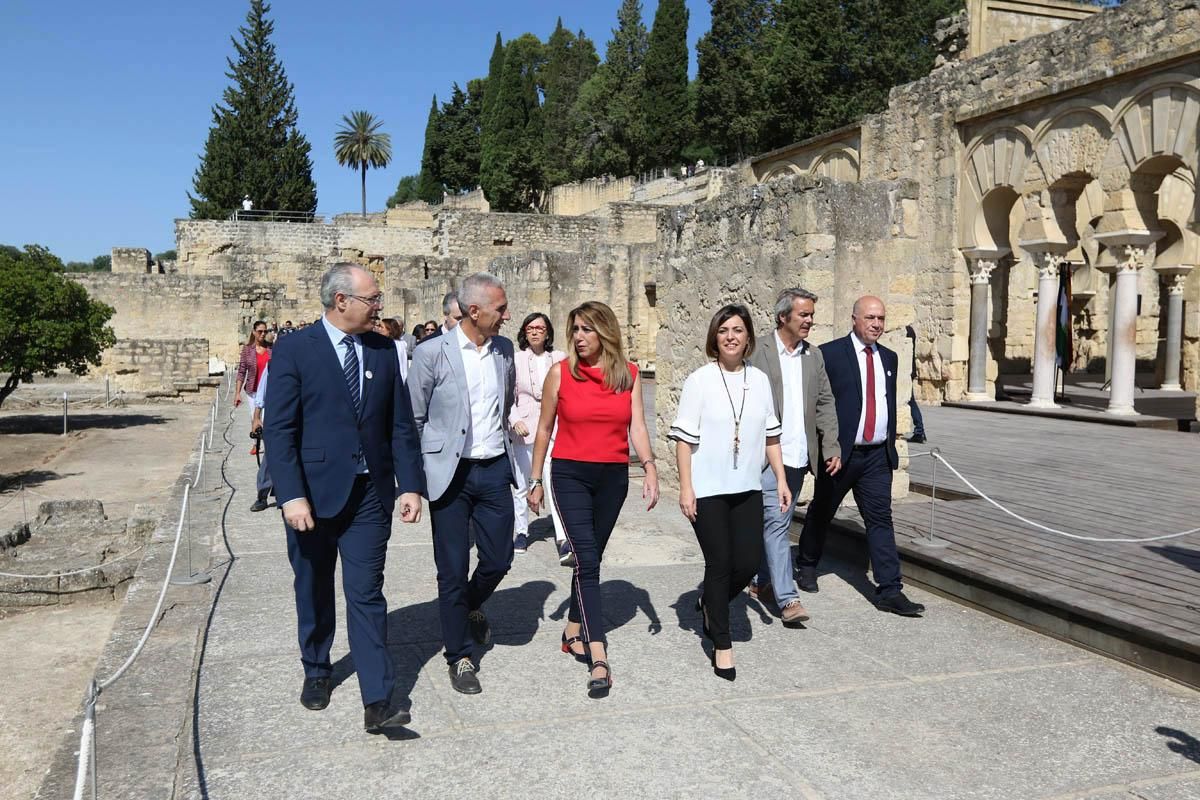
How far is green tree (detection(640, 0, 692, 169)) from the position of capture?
5256 centimetres

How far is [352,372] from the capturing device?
Result: 11.9 ft

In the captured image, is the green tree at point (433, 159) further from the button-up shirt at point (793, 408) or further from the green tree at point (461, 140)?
the button-up shirt at point (793, 408)

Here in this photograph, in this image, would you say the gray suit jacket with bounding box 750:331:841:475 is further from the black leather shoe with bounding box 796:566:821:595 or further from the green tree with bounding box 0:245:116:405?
the green tree with bounding box 0:245:116:405

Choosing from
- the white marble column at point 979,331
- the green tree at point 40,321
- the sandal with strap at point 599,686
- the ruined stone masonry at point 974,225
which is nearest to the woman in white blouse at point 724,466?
the sandal with strap at point 599,686

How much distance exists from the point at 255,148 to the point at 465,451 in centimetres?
5340

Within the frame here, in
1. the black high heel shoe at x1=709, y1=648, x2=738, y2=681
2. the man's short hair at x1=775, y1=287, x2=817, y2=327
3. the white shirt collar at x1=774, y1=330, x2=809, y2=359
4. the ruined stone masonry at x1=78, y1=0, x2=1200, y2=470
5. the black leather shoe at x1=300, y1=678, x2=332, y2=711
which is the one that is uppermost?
the ruined stone masonry at x1=78, y1=0, x2=1200, y2=470

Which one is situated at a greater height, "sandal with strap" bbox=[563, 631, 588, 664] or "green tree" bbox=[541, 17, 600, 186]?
"green tree" bbox=[541, 17, 600, 186]

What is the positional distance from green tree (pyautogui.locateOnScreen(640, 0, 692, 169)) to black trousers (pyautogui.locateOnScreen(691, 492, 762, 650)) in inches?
2016

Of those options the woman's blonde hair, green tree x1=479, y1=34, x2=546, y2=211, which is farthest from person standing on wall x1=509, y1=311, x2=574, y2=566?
green tree x1=479, y1=34, x2=546, y2=211

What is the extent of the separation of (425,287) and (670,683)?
18.2 meters

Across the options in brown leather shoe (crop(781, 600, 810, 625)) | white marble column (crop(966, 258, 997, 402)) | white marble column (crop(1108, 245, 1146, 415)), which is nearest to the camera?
brown leather shoe (crop(781, 600, 810, 625))

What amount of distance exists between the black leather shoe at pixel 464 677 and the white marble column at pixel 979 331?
582 inches

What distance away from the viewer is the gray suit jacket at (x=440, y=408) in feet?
13.1

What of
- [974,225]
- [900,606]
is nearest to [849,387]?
[900,606]
